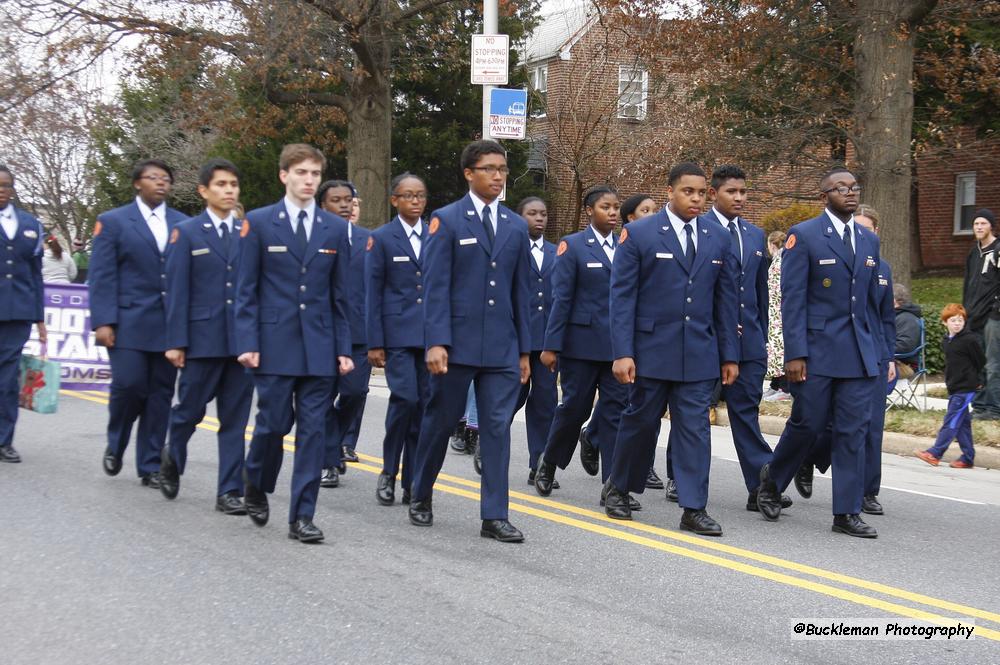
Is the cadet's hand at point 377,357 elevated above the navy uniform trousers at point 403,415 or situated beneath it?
elevated above

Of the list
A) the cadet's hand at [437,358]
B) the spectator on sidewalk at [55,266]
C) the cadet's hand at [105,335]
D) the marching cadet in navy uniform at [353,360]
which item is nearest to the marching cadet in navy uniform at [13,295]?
the cadet's hand at [105,335]

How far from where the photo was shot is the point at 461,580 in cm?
629

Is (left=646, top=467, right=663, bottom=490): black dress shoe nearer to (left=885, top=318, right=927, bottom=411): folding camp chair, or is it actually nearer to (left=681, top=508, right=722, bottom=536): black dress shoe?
(left=681, top=508, right=722, bottom=536): black dress shoe

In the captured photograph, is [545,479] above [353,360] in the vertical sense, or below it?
below

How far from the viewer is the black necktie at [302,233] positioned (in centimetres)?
707

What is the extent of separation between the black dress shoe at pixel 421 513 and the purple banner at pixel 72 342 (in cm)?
857

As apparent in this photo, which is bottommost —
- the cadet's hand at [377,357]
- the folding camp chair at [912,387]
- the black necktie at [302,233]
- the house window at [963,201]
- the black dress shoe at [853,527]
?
the black dress shoe at [853,527]

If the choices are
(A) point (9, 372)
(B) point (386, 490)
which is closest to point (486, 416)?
(B) point (386, 490)

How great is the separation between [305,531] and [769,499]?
9.96ft

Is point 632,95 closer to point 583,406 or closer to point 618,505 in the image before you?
point 583,406

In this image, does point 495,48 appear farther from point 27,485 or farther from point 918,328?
point 27,485

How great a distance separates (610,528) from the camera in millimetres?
7719

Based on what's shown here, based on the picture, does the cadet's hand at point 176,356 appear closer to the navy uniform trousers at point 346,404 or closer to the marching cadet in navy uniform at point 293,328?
the marching cadet in navy uniform at point 293,328

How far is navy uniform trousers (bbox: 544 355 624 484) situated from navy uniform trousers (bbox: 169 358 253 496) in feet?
7.31
